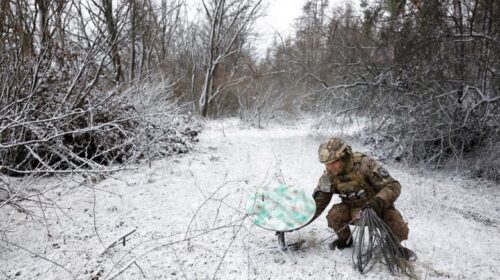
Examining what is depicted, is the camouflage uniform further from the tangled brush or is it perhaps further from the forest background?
the forest background

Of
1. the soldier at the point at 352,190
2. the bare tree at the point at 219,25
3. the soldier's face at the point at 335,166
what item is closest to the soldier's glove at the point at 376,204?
the soldier at the point at 352,190

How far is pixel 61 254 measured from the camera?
114 inches

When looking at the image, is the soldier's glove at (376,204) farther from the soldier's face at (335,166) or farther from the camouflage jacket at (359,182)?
the soldier's face at (335,166)

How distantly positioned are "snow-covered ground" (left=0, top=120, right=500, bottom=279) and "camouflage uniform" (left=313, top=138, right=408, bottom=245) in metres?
0.32

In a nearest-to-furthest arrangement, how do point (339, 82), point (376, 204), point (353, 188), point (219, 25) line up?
point (376, 204) → point (353, 188) → point (339, 82) → point (219, 25)

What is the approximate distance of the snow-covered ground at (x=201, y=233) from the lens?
2701mm

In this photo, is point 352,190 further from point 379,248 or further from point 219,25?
point 219,25

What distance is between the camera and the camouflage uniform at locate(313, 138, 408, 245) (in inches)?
106

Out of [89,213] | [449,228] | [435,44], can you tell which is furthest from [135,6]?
[435,44]

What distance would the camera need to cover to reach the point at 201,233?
10.2 ft

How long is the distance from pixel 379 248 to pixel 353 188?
496 millimetres

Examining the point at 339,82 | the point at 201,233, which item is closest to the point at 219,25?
the point at 339,82

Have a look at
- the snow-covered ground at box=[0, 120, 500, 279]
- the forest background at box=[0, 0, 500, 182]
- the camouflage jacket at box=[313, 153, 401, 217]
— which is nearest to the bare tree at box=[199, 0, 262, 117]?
the forest background at box=[0, 0, 500, 182]

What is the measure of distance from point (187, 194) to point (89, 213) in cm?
124
